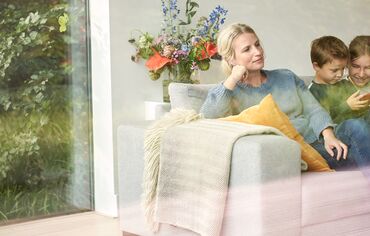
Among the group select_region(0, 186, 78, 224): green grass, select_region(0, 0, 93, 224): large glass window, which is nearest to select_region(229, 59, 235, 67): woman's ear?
select_region(0, 0, 93, 224): large glass window

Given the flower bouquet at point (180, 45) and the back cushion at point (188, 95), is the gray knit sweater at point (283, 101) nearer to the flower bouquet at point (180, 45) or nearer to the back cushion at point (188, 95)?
the back cushion at point (188, 95)

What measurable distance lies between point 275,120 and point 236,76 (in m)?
0.11

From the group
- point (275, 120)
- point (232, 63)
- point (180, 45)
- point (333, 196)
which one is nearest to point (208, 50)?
point (180, 45)

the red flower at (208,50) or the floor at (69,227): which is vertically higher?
the red flower at (208,50)

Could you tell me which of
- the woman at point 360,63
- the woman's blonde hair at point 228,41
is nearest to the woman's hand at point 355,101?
the woman at point 360,63

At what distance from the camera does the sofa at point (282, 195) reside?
120cm

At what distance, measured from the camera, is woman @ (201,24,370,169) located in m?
1.35

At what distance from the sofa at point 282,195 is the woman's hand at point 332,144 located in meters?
0.04

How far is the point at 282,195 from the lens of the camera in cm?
121

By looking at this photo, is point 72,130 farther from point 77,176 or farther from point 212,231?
point 212,231

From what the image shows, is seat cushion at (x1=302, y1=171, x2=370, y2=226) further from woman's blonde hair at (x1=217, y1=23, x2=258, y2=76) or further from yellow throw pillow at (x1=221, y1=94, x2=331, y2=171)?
woman's blonde hair at (x1=217, y1=23, x2=258, y2=76)

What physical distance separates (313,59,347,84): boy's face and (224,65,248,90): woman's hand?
171mm

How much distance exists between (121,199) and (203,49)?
0.34 m

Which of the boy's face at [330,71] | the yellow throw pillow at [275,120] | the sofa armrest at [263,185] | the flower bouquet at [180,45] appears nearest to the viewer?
the sofa armrest at [263,185]
